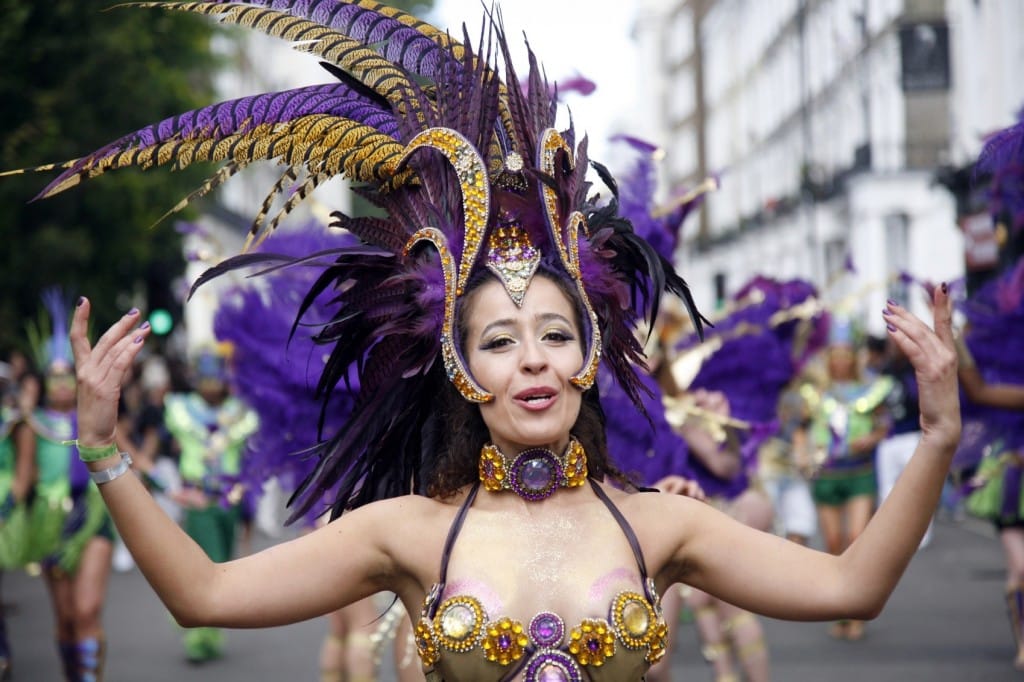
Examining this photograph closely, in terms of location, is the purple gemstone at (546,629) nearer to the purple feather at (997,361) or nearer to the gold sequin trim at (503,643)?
the gold sequin trim at (503,643)

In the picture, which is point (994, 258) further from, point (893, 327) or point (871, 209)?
point (871, 209)

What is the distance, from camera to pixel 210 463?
11438mm

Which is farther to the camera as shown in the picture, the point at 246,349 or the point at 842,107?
the point at 842,107

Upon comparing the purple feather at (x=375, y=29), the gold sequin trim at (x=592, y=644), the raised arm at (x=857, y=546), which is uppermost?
the purple feather at (x=375, y=29)

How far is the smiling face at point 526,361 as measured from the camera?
139 inches

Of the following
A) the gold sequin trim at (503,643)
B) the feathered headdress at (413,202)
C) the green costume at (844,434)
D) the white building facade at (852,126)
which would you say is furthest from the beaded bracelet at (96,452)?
the white building facade at (852,126)

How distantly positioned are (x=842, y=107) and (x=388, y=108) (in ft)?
149

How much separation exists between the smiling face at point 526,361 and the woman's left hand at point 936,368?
2.24ft

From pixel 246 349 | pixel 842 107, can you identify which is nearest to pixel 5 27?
pixel 246 349

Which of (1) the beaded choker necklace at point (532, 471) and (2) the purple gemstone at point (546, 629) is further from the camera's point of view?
(1) the beaded choker necklace at point (532, 471)

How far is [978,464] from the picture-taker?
964 cm

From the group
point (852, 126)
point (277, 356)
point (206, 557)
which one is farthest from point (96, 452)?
point (852, 126)

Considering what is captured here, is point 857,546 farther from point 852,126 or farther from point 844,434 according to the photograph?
point 852,126

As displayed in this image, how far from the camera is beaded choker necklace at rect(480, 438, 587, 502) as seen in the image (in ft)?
11.9
